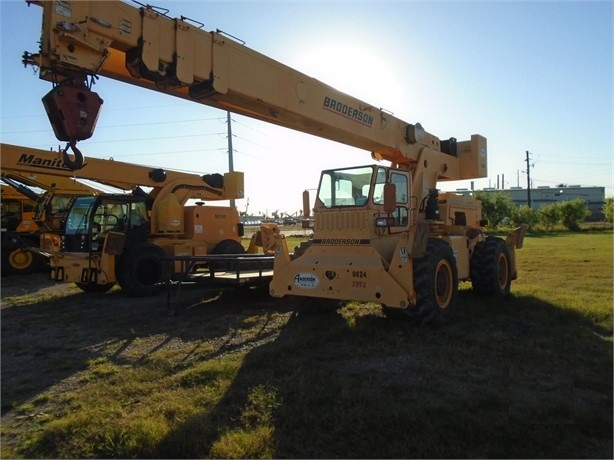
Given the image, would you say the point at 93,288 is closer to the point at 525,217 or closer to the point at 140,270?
the point at 140,270

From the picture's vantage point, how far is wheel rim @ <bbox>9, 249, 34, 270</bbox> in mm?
15891

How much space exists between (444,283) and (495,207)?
4652 centimetres

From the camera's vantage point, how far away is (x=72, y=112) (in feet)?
16.0

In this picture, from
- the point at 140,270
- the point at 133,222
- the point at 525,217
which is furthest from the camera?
the point at 525,217

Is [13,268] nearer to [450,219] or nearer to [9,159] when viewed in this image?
[9,159]

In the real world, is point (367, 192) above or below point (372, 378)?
above

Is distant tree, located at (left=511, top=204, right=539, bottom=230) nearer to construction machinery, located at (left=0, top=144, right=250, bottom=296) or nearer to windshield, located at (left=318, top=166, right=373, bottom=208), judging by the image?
construction machinery, located at (left=0, top=144, right=250, bottom=296)

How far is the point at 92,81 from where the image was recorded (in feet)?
17.2

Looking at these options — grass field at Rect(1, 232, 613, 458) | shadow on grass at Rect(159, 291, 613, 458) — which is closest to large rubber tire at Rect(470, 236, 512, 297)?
grass field at Rect(1, 232, 613, 458)

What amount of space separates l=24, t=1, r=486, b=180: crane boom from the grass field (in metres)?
3.01

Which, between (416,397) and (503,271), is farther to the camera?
(503,271)

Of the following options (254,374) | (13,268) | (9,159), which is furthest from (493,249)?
(13,268)

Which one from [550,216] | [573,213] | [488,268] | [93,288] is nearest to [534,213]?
[550,216]

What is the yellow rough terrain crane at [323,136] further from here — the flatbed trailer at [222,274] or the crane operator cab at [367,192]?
the flatbed trailer at [222,274]
